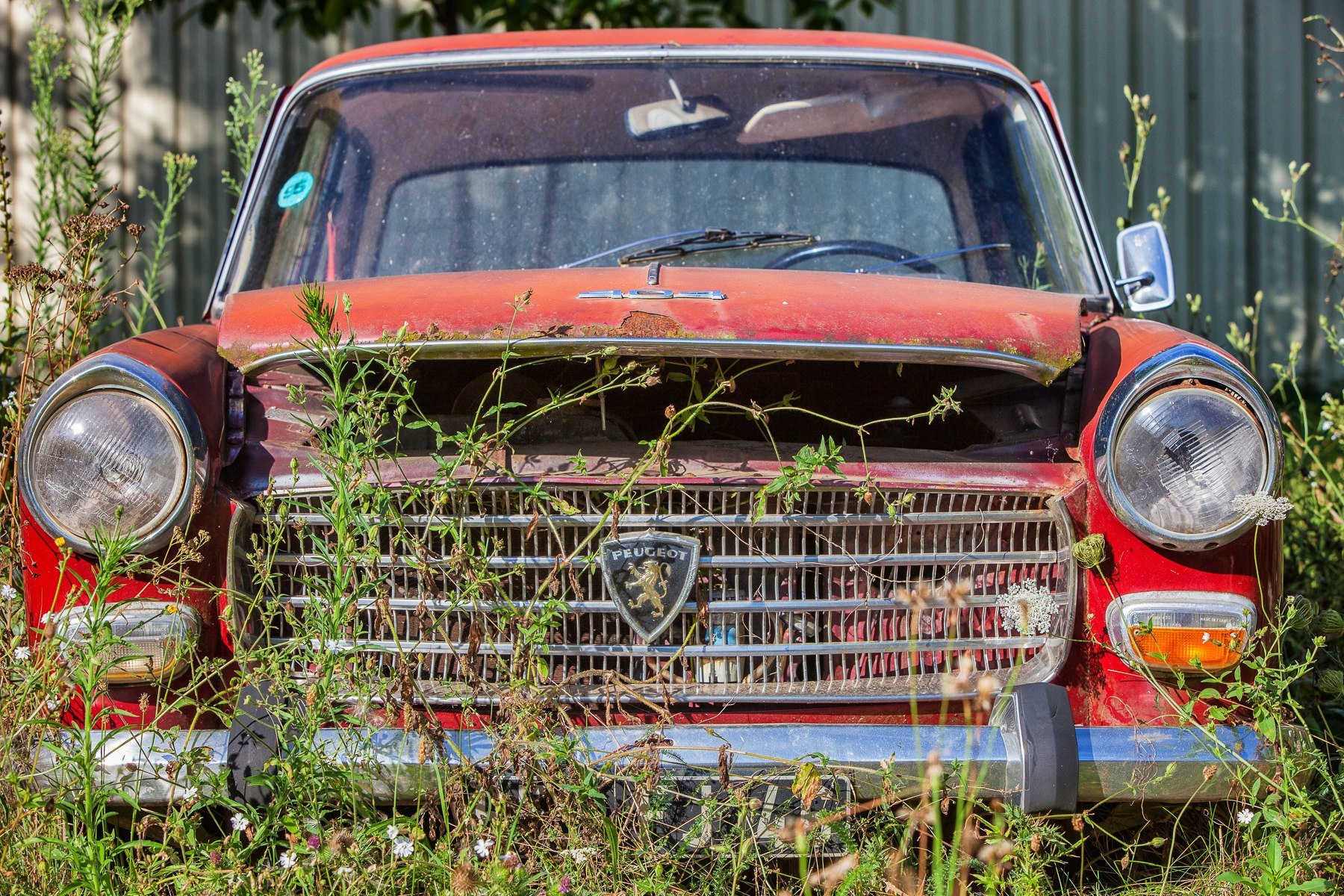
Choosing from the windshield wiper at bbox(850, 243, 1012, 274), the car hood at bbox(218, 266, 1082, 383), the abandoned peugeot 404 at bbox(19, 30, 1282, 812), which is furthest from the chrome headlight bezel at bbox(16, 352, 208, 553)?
the windshield wiper at bbox(850, 243, 1012, 274)

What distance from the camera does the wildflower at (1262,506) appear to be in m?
1.94

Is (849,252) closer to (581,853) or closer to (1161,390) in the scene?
(1161,390)

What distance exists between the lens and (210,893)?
1783 mm

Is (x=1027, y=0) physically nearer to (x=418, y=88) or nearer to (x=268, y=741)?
(x=418, y=88)

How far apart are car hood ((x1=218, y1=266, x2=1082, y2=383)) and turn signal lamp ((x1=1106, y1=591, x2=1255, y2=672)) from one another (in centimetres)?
42

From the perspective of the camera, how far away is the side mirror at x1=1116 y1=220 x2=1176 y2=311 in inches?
113

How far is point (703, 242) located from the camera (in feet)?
8.90

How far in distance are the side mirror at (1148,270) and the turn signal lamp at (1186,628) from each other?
1013 millimetres

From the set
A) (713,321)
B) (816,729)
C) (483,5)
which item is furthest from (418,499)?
(483,5)

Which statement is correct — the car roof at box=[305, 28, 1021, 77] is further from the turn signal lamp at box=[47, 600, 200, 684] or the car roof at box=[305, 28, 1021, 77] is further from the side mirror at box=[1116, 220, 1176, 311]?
the turn signal lamp at box=[47, 600, 200, 684]

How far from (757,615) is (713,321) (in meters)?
0.49

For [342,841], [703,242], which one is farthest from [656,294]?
[342,841]

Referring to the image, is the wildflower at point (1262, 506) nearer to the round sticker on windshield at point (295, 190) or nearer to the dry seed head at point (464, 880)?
the dry seed head at point (464, 880)

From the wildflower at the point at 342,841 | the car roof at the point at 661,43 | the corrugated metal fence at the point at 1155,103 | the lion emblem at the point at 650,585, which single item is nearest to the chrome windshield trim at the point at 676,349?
the lion emblem at the point at 650,585
